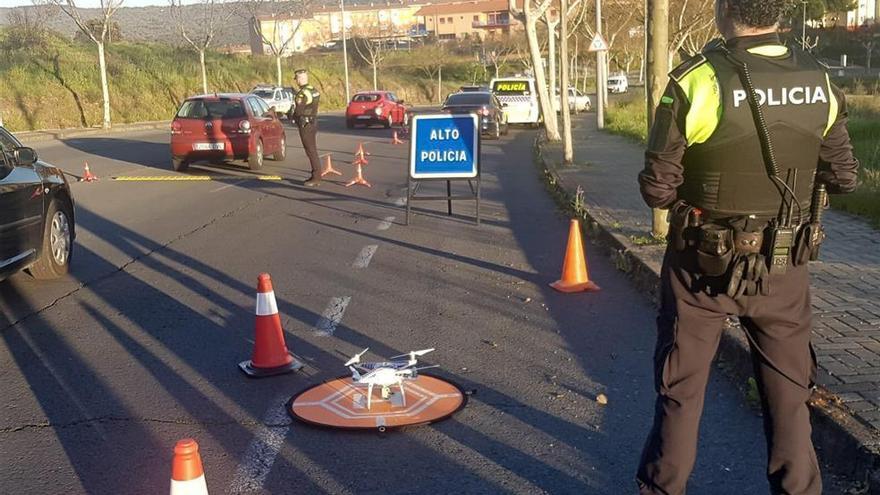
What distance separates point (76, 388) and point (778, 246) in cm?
434

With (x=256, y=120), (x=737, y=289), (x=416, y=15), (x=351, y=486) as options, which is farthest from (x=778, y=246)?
(x=416, y=15)

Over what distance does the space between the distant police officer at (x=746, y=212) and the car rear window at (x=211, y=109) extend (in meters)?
17.5

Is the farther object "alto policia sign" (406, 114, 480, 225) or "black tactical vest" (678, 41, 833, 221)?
"alto policia sign" (406, 114, 480, 225)

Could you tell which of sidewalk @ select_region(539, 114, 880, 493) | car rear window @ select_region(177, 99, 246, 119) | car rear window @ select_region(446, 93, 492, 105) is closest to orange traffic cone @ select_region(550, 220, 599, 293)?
sidewalk @ select_region(539, 114, 880, 493)

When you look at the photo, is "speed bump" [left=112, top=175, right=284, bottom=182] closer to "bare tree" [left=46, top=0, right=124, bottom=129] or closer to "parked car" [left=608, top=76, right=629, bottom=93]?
"bare tree" [left=46, top=0, right=124, bottom=129]

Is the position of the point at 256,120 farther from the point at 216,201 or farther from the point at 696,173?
the point at 696,173

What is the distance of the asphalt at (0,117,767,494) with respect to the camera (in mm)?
4566

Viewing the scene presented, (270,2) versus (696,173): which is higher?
(270,2)

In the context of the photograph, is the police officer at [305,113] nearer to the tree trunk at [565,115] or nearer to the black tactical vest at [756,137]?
the tree trunk at [565,115]

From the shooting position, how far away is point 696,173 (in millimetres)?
3438

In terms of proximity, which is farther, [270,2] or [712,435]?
[270,2]

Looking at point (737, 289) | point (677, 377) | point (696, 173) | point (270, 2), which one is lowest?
point (677, 377)

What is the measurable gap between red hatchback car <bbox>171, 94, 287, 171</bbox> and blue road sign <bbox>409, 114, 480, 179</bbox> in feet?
26.9

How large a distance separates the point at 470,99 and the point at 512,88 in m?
6.42
